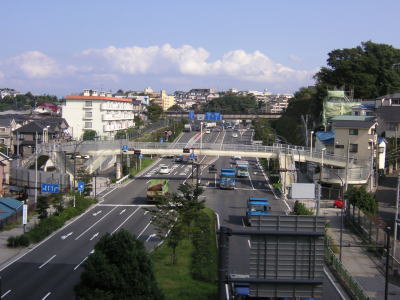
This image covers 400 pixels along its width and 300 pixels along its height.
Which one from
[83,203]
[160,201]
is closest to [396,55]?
[83,203]

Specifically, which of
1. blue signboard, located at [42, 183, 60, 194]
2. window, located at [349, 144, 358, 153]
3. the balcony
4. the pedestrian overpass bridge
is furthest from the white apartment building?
blue signboard, located at [42, 183, 60, 194]

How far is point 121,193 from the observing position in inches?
1682

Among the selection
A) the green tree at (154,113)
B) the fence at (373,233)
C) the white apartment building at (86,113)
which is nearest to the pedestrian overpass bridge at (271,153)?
the fence at (373,233)

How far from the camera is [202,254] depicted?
22.2m

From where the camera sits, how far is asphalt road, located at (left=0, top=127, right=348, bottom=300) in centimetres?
1934

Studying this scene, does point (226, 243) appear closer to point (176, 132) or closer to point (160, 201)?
point (160, 201)

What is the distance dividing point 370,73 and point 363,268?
55898 mm

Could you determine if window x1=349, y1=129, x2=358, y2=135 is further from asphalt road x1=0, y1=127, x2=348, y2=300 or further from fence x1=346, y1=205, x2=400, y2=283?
fence x1=346, y1=205, x2=400, y2=283

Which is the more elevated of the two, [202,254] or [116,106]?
[116,106]

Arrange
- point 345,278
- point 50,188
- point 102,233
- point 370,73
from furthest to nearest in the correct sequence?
point 370,73 → point 50,188 → point 102,233 → point 345,278

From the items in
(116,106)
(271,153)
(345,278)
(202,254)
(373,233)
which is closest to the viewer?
(345,278)

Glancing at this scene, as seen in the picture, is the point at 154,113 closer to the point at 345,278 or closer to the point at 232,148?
the point at 232,148

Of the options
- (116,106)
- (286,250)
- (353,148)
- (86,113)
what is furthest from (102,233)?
(116,106)

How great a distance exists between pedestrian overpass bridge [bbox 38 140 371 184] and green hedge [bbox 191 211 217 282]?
17.6 meters
